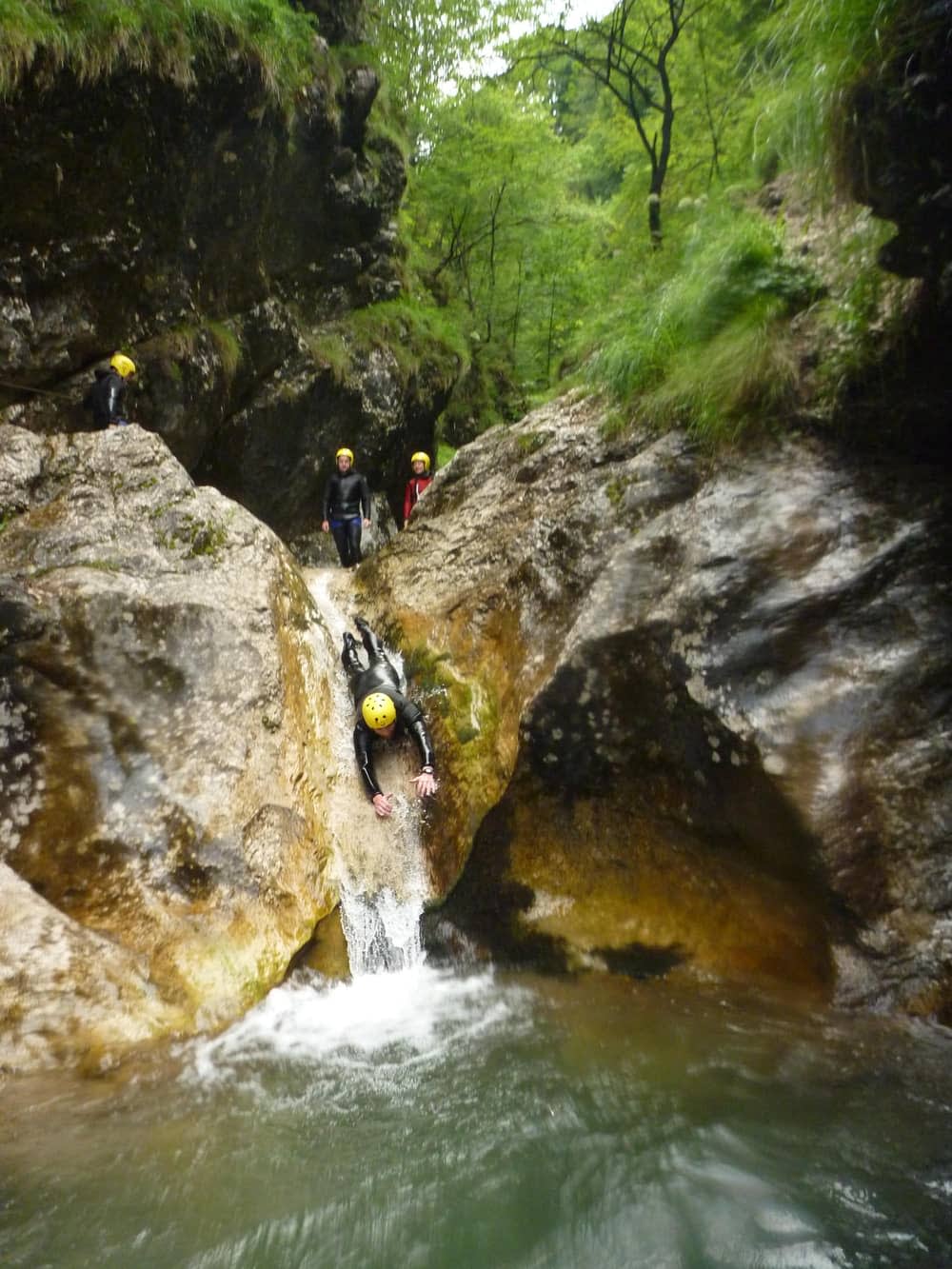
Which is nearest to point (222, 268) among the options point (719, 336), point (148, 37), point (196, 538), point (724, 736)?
point (148, 37)

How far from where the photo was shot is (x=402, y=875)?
5434mm

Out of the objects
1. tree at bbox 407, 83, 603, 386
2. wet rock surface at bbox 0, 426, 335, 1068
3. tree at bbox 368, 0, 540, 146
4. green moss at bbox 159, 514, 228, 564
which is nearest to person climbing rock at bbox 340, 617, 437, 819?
wet rock surface at bbox 0, 426, 335, 1068

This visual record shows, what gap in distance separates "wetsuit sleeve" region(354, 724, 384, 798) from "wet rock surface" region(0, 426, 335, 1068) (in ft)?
1.19

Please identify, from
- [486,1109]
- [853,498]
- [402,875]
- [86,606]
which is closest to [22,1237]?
[486,1109]

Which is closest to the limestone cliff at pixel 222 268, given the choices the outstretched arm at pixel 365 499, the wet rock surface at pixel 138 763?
the outstretched arm at pixel 365 499

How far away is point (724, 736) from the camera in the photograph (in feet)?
14.7

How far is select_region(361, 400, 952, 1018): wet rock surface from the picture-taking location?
4000mm

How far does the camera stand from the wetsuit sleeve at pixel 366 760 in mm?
5871

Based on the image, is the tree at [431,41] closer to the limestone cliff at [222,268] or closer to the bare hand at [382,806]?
the limestone cliff at [222,268]

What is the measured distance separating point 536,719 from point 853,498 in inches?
106

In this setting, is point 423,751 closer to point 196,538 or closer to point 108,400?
point 196,538

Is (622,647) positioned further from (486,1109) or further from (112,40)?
(112,40)

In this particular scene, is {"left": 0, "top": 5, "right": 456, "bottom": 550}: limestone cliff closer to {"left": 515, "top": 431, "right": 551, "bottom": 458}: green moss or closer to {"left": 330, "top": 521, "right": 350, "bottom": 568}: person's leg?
{"left": 330, "top": 521, "right": 350, "bottom": 568}: person's leg

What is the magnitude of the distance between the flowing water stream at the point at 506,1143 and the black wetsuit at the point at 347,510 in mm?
7048
